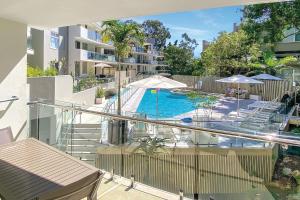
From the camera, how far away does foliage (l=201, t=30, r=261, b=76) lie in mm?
26641

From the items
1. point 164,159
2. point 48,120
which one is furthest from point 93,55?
point 164,159

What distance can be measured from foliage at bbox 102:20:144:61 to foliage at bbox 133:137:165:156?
38.5 feet

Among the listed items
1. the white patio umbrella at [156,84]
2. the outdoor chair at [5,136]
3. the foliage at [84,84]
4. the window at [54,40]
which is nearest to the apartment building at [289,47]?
the foliage at [84,84]

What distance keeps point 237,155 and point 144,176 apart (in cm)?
133

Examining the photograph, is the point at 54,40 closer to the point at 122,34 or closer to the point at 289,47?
the point at 122,34

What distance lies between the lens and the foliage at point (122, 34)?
15344mm

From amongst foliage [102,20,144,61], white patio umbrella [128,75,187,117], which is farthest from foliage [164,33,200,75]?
white patio umbrella [128,75,187,117]

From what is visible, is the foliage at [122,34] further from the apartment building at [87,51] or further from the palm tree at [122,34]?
the apartment building at [87,51]

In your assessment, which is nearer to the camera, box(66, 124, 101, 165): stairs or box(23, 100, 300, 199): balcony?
box(23, 100, 300, 199): balcony

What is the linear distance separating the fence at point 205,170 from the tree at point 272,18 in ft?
44.8

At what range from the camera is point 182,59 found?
43.0m

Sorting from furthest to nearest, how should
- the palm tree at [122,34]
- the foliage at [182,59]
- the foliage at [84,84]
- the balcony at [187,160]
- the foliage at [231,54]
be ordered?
the foliage at [182,59], the foliage at [231,54], the foliage at [84,84], the palm tree at [122,34], the balcony at [187,160]

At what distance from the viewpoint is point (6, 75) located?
200 inches

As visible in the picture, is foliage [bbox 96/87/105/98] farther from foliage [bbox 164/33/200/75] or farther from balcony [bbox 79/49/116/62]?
foliage [bbox 164/33/200/75]
